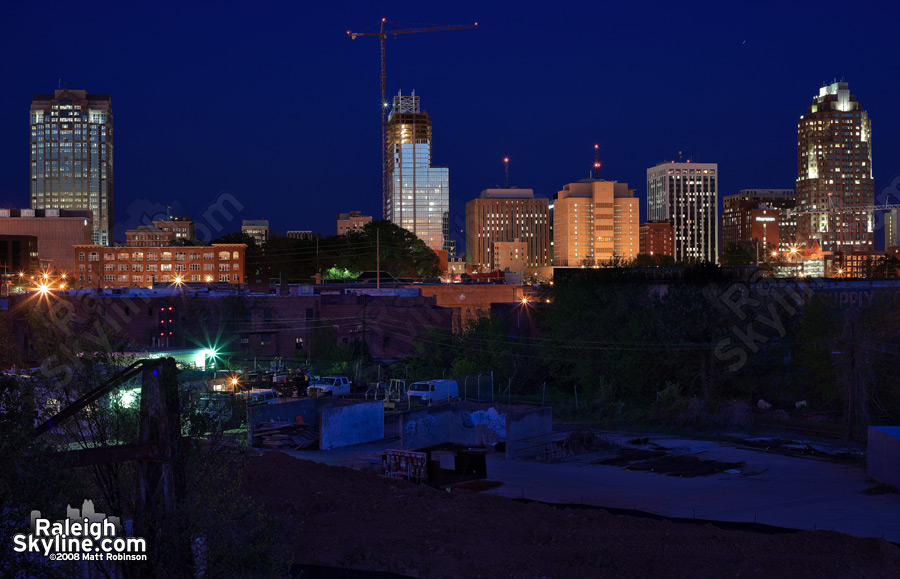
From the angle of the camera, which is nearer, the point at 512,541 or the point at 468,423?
the point at 512,541

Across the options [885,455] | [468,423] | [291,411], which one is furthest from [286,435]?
[885,455]

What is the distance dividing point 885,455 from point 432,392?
20.6 meters

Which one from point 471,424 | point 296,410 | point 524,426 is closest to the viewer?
point 524,426

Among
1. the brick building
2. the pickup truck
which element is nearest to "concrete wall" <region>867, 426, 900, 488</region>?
the pickup truck

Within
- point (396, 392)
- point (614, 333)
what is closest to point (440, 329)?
point (614, 333)

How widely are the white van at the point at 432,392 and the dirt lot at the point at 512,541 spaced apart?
17376 mm

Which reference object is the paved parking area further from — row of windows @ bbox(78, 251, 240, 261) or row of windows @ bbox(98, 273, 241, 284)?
row of windows @ bbox(78, 251, 240, 261)

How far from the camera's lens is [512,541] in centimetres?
1748

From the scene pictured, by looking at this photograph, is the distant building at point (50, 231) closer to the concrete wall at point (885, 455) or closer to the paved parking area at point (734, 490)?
the paved parking area at point (734, 490)

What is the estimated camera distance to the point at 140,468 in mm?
8938

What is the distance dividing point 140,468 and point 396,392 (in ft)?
107

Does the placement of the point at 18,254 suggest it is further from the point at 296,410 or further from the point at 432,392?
the point at 296,410

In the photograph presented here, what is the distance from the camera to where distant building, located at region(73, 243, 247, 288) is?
131 m

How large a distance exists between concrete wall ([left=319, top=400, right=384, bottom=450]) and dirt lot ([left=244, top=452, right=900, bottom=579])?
302 inches
